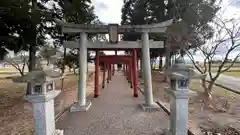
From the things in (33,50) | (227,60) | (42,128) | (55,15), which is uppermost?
(55,15)

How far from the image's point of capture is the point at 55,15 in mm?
8422

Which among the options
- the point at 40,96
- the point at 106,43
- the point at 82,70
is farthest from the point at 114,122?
the point at 106,43

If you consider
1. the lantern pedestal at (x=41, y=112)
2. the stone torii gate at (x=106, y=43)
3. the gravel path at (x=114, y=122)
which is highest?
the stone torii gate at (x=106, y=43)

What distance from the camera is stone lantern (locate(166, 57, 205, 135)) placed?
11.5ft

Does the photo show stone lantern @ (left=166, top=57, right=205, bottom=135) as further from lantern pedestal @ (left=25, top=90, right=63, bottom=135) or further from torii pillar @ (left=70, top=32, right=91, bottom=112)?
torii pillar @ (left=70, top=32, right=91, bottom=112)

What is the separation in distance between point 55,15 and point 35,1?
3.26 feet

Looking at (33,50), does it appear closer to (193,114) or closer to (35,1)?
(35,1)

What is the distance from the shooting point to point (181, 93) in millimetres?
3496

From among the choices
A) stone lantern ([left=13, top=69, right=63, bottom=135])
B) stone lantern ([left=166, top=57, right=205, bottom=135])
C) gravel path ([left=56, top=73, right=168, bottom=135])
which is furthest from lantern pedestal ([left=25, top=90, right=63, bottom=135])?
stone lantern ([left=166, top=57, right=205, bottom=135])

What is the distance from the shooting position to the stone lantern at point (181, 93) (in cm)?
350

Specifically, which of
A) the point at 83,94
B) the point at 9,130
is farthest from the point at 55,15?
the point at 9,130

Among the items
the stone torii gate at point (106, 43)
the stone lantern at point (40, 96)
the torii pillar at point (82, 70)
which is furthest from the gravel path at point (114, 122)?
the stone lantern at point (40, 96)

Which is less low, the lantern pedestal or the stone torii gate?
the stone torii gate

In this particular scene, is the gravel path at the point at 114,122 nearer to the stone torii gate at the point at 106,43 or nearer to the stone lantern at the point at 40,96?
the stone torii gate at the point at 106,43
